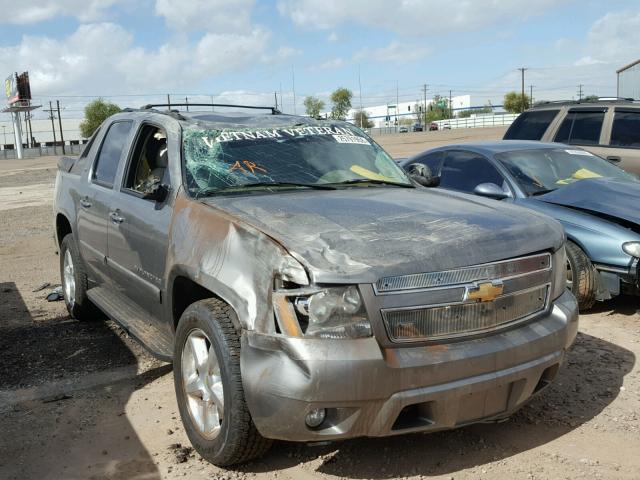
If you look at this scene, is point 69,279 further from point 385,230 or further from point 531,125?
point 531,125

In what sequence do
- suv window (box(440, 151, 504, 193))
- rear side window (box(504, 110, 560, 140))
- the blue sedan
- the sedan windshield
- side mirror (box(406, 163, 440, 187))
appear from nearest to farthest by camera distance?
side mirror (box(406, 163, 440, 187)) < the blue sedan < the sedan windshield < suv window (box(440, 151, 504, 193)) < rear side window (box(504, 110, 560, 140))

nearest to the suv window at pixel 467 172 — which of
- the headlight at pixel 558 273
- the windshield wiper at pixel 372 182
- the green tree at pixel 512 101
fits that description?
the windshield wiper at pixel 372 182

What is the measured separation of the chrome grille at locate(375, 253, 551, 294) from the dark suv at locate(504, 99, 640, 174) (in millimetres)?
6381

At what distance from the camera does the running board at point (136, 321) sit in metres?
3.98

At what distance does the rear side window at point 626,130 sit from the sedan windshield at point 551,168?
205 cm

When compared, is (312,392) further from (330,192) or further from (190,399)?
(330,192)

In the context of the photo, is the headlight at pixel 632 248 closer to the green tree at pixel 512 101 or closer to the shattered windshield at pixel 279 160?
the shattered windshield at pixel 279 160

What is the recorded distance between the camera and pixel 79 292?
18.9 ft

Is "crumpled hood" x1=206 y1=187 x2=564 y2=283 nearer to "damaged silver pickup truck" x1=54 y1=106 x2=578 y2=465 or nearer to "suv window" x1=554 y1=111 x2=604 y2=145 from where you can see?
"damaged silver pickup truck" x1=54 y1=106 x2=578 y2=465

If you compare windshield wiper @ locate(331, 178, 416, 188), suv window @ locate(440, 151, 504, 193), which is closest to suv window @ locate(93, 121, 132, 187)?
windshield wiper @ locate(331, 178, 416, 188)

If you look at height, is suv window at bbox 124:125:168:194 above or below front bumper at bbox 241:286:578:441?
above

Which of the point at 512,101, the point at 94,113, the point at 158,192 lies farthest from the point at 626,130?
the point at 512,101

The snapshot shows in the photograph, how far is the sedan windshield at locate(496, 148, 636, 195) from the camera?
6.51 metres

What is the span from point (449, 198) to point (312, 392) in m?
1.76
